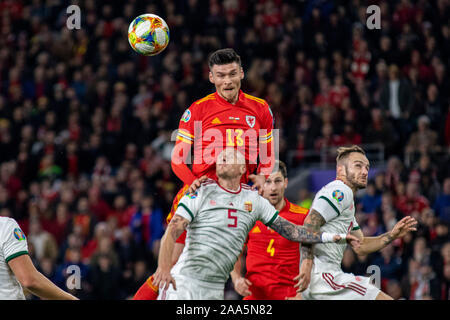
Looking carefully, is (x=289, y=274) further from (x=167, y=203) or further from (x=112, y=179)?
(x=112, y=179)

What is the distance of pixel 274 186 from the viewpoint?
25.0 feet

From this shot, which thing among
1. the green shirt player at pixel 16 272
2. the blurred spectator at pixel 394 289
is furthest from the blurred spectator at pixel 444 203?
the green shirt player at pixel 16 272

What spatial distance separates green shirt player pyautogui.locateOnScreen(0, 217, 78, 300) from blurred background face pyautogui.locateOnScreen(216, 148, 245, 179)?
1735 mm

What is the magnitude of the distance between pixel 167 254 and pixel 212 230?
19.1 inches

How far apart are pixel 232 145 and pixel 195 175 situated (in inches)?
17.8

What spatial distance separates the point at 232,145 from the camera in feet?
23.7

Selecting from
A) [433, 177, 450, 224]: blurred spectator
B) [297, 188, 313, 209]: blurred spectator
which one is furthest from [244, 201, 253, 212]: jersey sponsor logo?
[297, 188, 313, 209]: blurred spectator

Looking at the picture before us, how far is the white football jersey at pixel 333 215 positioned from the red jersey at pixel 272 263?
603 mm

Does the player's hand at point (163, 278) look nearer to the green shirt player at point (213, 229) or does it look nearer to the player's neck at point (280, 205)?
the green shirt player at point (213, 229)

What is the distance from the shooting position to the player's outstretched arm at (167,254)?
5742mm

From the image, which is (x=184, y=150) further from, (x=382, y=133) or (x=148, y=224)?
(x=382, y=133)

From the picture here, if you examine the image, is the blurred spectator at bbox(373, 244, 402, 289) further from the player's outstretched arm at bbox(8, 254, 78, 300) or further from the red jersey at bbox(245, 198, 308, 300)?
the player's outstretched arm at bbox(8, 254, 78, 300)

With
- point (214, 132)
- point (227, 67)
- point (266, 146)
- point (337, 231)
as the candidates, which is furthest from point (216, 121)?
point (337, 231)
